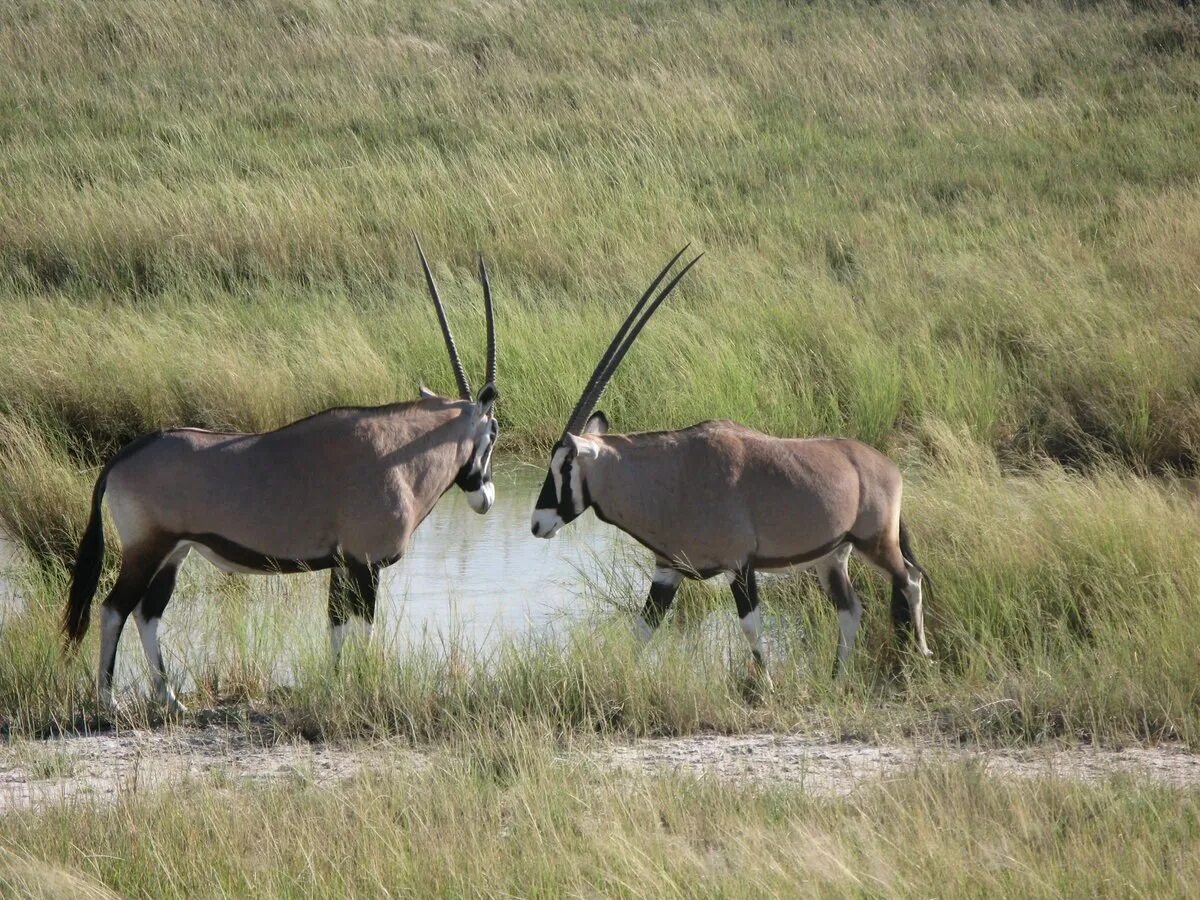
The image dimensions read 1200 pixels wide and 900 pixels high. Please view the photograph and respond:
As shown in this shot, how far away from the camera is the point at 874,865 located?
12.5 ft

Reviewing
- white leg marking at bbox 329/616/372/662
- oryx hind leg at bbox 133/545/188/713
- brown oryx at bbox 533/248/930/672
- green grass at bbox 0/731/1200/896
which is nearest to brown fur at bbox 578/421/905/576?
brown oryx at bbox 533/248/930/672

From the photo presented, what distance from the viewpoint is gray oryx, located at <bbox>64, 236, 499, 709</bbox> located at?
18.0 feet

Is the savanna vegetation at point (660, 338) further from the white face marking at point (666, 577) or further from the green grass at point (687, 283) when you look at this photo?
the white face marking at point (666, 577)

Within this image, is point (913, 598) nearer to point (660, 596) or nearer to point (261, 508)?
point (660, 596)

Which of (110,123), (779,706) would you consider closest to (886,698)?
(779,706)

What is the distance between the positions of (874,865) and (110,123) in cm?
1445

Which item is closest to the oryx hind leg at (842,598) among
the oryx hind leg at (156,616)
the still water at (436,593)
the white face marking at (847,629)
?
the white face marking at (847,629)

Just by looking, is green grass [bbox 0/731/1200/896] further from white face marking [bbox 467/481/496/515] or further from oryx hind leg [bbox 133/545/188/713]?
white face marking [bbox 467/481/496/515]

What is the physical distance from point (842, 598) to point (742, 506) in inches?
20.7

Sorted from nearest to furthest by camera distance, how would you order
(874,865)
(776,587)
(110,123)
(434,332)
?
(874,865) → (776,587) → (434,332) → (110,123)

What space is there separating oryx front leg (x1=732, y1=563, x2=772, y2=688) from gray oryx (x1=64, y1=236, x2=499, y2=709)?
1175mm

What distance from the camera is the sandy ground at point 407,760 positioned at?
4.61m

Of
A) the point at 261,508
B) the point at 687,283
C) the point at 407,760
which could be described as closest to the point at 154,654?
the point at 261,508

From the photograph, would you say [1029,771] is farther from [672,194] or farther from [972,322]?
[672,194]
